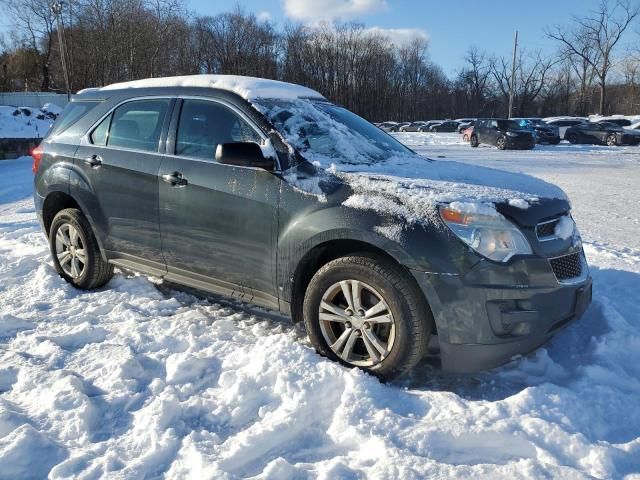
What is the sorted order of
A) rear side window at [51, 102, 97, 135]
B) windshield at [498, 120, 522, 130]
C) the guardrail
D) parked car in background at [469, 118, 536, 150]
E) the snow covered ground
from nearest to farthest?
the snow covered ground, rear side window at [51, 102, 97, 135], the guardrail, parked car in background at [469, 118, 536, 150], windshield at [498, 120, 522, 130]

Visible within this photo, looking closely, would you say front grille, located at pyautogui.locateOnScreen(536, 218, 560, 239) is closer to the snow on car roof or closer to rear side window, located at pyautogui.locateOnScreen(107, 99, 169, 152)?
the snow on car roof

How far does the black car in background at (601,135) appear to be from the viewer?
26.4 m

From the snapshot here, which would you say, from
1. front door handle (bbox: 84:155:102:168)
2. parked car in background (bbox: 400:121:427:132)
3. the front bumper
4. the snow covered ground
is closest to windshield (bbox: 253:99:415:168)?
the front bumper

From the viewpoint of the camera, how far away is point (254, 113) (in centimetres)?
358

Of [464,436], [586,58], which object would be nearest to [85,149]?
[464,436]

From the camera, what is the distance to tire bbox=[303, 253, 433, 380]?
9.57 feet

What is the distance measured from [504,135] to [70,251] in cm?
2240

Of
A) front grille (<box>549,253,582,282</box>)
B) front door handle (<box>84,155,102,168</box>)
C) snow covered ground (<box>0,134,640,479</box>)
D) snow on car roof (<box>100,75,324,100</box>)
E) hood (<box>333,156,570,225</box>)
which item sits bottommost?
snow covered ground (<box>0,134,640,479</box>)

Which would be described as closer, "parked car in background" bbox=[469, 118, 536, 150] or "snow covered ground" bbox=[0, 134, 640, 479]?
"snow covered ground" bbox=[0, 134, 640, 479]

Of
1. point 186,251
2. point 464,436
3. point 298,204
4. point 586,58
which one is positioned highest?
point 586,58

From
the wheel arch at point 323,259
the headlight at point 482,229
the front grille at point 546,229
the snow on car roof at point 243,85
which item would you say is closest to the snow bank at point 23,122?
the snow on car roof at point 243,85

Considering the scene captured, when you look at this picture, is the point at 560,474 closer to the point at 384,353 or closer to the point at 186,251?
the point at 384,353

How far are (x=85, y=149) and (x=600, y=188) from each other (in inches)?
419

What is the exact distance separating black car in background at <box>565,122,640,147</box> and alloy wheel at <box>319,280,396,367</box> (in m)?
28.1
